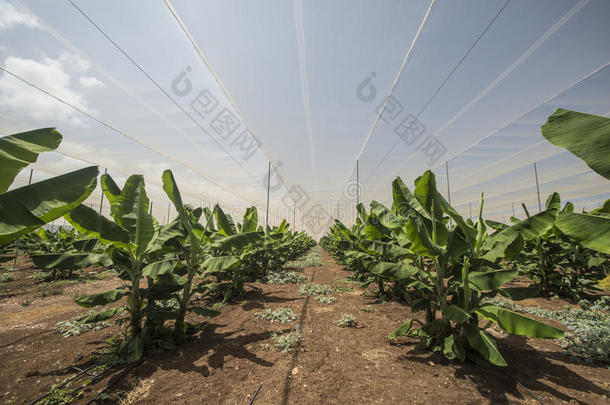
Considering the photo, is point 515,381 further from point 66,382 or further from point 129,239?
point 66,382

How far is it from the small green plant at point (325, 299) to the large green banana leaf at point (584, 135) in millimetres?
4844

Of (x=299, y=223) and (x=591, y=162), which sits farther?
(x=299, y=223)

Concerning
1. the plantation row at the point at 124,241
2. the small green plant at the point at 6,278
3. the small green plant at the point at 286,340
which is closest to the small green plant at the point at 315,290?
the small green plant at the point at 286,340

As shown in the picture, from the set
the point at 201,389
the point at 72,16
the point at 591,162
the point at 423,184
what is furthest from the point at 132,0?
the point at 591,162

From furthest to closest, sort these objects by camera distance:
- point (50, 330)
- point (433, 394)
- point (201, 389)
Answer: point (50, 330)
point (201, 389)
point (433, 394)

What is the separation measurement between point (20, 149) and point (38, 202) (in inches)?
18.7

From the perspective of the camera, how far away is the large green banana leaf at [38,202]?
5.26ft

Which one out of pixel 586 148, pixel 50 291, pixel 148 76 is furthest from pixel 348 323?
pixel 50 291

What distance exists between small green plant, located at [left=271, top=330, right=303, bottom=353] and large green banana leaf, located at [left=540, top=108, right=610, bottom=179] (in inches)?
148

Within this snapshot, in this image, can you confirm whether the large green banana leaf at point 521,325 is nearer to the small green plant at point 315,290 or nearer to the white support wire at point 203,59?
the small green plant at point 315,290

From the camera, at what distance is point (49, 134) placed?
83.2 inches

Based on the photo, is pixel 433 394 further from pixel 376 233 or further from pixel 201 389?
pixel 376 233

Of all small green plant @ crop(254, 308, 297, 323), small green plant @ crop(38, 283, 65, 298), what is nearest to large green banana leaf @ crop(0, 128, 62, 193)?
small green plant @ crop(254, 308, 297, 323)

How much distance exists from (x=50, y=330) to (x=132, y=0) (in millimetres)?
5894
